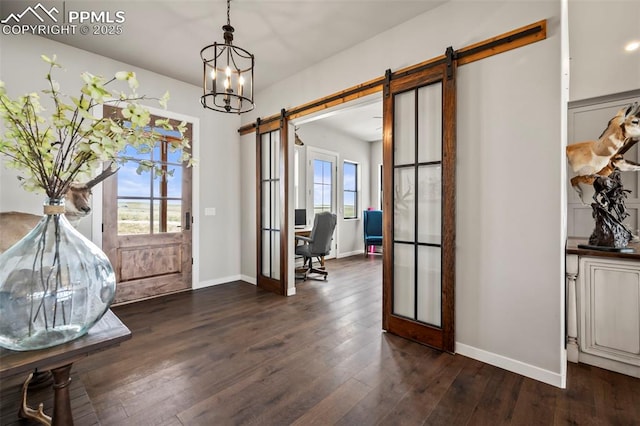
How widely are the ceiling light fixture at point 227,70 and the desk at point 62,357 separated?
159 cm

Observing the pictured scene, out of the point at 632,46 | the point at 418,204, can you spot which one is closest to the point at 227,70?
the point at 418,204

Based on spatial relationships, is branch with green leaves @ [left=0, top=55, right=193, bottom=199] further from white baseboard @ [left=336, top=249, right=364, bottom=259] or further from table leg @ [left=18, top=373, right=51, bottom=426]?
white baseboard @ [left=336, top=249, right=364, bottom=259]

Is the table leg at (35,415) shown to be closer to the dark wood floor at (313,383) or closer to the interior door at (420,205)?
the dark wood floor at (313,383)

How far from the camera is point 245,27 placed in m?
2.81

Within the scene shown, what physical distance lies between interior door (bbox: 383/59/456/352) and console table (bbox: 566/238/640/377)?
35.4 inches

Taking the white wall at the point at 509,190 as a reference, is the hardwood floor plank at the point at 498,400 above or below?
below

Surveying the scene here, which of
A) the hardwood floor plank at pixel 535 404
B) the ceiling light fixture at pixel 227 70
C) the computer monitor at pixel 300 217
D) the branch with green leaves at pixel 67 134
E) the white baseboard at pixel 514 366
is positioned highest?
the ceiling light fixture at pixel 227 70

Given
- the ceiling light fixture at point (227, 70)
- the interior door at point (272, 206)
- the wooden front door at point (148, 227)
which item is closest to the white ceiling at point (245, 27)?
the ceiling light fixture at point (227, 70)

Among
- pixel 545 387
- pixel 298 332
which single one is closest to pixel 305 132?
pixel 298 332

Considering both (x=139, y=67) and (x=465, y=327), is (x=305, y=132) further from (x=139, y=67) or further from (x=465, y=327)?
(x=465, y=327)

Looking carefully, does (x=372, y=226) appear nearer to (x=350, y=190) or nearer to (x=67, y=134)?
(x=350, y=190)

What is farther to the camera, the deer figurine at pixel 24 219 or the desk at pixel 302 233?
the desk at pixel 302 233

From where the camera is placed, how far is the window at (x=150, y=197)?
3584 millimetres

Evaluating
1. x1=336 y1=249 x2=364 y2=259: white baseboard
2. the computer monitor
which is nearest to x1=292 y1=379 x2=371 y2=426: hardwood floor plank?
the computer monitor
